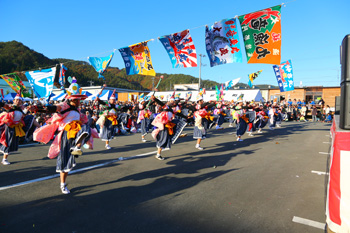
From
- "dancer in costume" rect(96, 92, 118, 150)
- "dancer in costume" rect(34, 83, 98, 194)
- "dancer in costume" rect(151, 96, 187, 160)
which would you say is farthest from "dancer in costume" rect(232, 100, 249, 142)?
"dancer in costume" rect(34, 83, 98, 194)

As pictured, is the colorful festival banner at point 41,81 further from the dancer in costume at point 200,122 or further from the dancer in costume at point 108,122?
the dancer in costume at point 200,122

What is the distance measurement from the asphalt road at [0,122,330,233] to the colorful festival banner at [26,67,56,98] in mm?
3764

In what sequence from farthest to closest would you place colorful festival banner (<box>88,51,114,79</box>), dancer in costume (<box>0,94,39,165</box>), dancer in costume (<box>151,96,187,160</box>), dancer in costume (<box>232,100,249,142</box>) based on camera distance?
colorful festival banner (<box>88,51,114,79</box>)
dancer in costume (<box>232,100,249,142</box>)
dancer in costume (<box>151,96,187,160</box>)
dancer in costume (<box>0,94,39,165</box>)

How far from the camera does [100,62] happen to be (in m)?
12.3

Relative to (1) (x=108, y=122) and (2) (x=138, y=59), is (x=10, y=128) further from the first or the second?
(2) (x=138, y=59)

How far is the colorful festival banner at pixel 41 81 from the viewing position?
10352mm

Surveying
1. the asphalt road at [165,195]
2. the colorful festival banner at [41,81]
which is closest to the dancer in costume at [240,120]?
the asphalt road at [165,195]

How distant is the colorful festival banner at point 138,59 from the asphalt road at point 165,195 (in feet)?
19.4

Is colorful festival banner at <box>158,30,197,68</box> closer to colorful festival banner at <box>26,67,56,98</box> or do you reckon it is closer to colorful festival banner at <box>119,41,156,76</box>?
colorful festival banner at <box>119,41,156,76</box>

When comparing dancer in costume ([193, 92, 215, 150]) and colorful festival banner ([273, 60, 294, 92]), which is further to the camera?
colorful festival banner ([273, 60, 294, 92])

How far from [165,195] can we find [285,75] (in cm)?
1598

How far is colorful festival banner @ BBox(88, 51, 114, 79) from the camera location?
39.6 feet

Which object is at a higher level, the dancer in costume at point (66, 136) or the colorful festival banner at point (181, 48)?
the colorful festival banner at point (181, 48)

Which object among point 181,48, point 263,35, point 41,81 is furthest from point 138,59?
point 263,35
